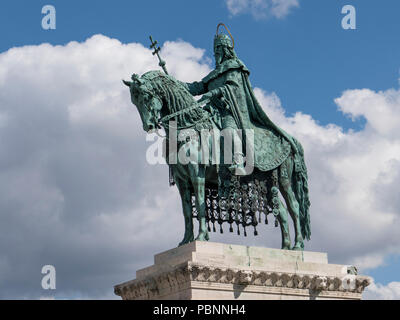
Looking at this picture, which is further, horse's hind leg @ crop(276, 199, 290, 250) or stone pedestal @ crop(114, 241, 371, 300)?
horse's hind leg @ crop(276, 199, 290, 250)

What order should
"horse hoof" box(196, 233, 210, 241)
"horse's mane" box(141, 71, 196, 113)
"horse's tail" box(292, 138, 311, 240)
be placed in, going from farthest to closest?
"horse's tail" box(292, 138, 311, 240)
"horse's mane" box(141, 71, 196, 113)
"horse hoof" box(196, 233, 210, 241)

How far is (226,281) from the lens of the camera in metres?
23.5

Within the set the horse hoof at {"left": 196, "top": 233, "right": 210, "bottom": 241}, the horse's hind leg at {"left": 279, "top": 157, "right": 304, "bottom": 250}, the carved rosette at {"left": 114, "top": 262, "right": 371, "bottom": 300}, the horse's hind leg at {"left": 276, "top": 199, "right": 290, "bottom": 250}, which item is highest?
the horse's hind leg at {"left": 279, "top": 157, "right": 304, "bottom": 250}

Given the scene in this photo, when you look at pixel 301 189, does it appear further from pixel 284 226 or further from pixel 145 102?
pixel 145 102

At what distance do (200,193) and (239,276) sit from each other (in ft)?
8.29

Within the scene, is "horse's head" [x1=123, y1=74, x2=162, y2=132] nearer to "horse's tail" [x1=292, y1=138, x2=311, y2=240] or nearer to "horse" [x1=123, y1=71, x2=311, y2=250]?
"horse" [x1=123, y1=71, x2=311, y2=250]

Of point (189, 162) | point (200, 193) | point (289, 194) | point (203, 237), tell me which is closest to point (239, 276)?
point (203, 237)

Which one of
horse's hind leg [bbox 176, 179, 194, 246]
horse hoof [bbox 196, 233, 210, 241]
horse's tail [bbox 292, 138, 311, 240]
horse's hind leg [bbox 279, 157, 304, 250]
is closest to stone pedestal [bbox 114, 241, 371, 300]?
horse hoof [bbox 196, 233, 210, 241]

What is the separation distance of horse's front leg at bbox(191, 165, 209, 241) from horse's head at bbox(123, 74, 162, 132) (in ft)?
5.51

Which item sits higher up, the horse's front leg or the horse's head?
the horse's head

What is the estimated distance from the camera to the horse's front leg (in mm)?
24328

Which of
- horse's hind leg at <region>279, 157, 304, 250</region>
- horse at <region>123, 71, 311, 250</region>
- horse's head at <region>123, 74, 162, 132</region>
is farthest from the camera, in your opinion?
horse's hind leg at <region>279, 157, 304, 250</region>
